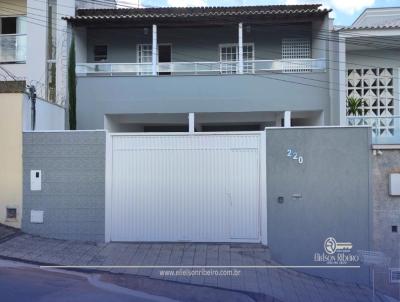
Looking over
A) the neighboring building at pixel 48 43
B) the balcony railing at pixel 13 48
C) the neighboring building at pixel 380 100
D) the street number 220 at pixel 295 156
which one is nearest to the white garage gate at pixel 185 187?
the street number 220 at pixel 295 156

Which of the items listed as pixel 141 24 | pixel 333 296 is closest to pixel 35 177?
pixel 333 296

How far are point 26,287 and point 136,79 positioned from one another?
10.1 m

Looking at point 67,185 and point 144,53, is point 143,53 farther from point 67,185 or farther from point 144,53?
point 67,185

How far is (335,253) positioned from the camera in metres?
9.80

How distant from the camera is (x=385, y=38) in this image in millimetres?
16266

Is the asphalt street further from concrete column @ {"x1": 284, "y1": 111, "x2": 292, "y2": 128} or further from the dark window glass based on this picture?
concrete column @ {"x1": 284, "y1": 111, "x2": 292, "y2": 128}

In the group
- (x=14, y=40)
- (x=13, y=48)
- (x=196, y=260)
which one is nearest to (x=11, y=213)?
(x=196, y=260)

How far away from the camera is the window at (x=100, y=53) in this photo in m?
18.2

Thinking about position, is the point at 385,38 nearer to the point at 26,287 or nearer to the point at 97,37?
the point at 97,37

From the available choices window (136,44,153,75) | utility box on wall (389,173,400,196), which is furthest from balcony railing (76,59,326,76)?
utility box on wall (389,173,400,196)

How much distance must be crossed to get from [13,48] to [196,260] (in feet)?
41.3

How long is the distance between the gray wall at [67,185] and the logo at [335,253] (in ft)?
15.5

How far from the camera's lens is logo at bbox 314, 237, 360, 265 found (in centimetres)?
972

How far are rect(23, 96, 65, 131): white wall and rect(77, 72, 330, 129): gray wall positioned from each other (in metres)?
2.48
